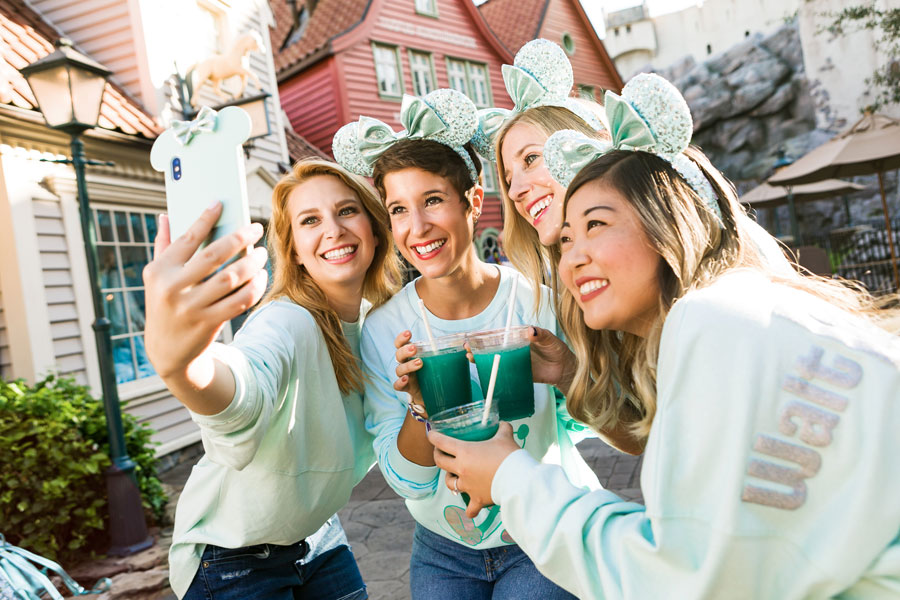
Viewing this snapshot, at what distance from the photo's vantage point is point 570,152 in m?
1.58

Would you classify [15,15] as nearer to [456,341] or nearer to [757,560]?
[456,341]

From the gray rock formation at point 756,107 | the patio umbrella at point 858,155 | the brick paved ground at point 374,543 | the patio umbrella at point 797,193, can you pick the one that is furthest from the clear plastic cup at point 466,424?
the gray rock formation at point 756,107

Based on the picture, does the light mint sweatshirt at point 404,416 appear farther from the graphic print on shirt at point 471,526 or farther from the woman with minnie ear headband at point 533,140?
the woman with minnie ear headband at point 533,140

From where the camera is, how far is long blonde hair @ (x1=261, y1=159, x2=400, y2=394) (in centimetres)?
216

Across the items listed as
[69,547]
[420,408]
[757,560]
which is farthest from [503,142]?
[69,547]

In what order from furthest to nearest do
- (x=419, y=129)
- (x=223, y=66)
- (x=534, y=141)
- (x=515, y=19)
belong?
(x=515, y=19) < (x=223, y=66) < (x=534, y=141) < (x=419, y=129)

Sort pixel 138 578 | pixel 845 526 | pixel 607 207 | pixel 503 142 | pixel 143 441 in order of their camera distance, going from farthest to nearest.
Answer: pixel 143 441 < pixel 138 578 < pixel 503 142 < pixel 607 207 < pixel 845 526

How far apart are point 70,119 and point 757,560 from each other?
16.4ft

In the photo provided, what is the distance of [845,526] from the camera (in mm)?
972

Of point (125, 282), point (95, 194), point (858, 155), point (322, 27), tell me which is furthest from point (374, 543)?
point (322, 27)

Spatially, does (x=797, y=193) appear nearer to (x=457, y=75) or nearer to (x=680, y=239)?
(x=457, y=75)

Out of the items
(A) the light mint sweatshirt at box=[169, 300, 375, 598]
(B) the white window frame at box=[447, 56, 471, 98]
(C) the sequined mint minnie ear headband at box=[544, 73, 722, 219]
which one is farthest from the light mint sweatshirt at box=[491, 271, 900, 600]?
(B) the white window frame at box=[447, 56, 471, 98]

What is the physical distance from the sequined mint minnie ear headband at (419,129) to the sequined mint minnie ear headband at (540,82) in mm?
222

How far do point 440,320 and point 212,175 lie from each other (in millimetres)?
1248
